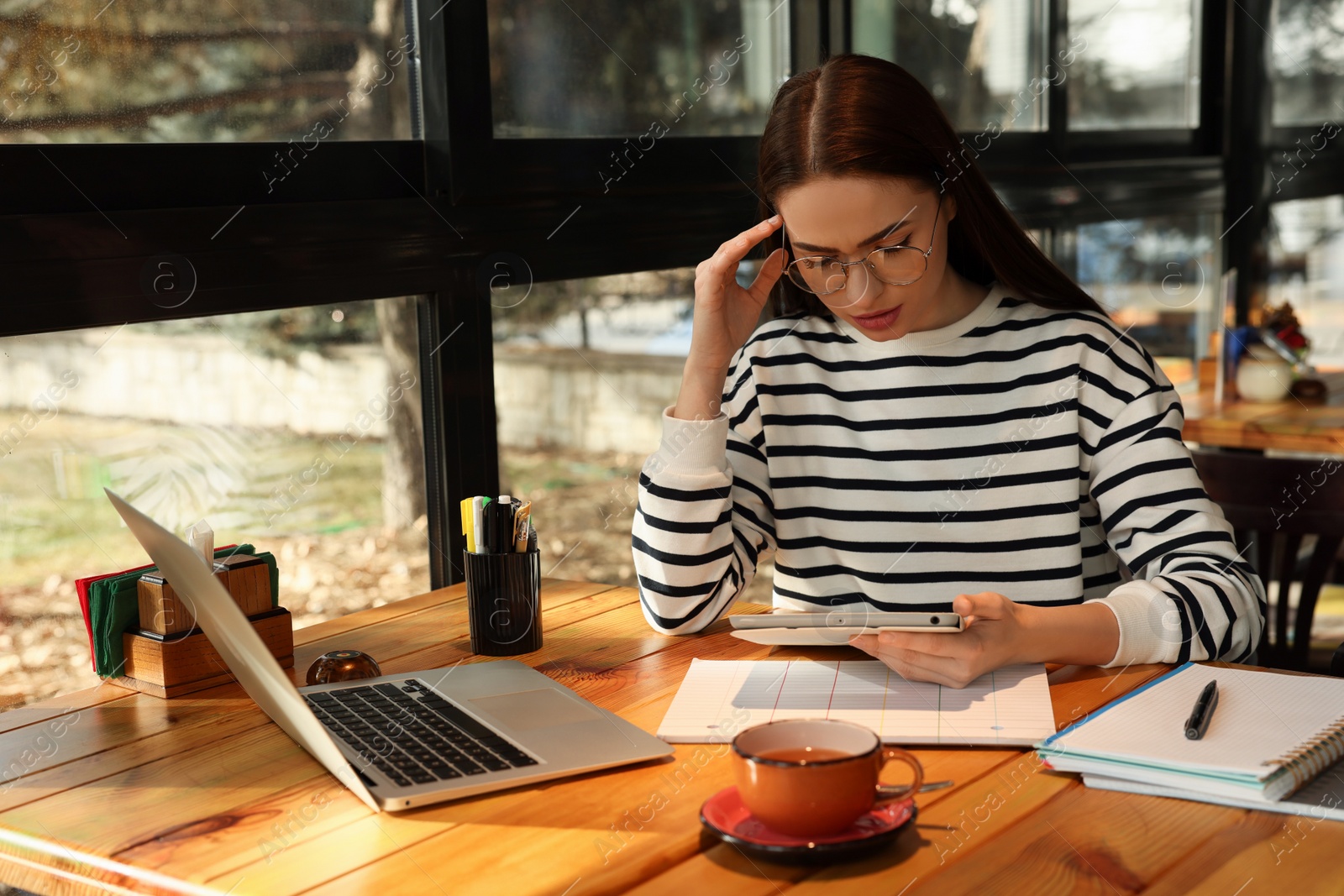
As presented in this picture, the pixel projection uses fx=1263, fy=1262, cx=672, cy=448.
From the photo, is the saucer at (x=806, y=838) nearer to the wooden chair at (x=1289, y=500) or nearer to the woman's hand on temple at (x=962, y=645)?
the woman's hand on temple at (x=962, y=645)

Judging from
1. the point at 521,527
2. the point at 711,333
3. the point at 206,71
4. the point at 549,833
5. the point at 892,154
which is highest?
the point at 206,71


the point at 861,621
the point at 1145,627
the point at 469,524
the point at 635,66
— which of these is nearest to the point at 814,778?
the point at 861,621

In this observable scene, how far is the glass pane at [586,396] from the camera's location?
1951 millimetres

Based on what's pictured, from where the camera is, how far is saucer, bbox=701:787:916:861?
0.82 m

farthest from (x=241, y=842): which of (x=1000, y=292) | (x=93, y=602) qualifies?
(x=1000, y=292)

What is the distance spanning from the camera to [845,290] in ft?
4.62

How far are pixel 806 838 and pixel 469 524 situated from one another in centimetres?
65

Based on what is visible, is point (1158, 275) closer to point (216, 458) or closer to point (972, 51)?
point (972, 51)

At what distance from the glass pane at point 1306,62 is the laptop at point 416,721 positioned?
11.6 feet

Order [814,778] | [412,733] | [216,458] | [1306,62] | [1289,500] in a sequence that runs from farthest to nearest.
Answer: [1306,62], [1289,500], [216,458], [412,733], [814,778]

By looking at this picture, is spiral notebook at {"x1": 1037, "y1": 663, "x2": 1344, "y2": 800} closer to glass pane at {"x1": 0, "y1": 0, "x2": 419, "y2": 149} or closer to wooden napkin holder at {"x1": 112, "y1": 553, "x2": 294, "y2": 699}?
wooden napkin holder at {"x1": 112, "y1": 553, "x2": 294, "y2": 699}

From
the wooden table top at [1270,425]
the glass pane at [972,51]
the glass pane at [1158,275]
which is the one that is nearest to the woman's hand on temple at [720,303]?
the glass pane at [972,51]

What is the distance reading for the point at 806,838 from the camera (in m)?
0.84

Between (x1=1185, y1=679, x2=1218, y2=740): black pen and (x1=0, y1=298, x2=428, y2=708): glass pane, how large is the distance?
1113 mm
